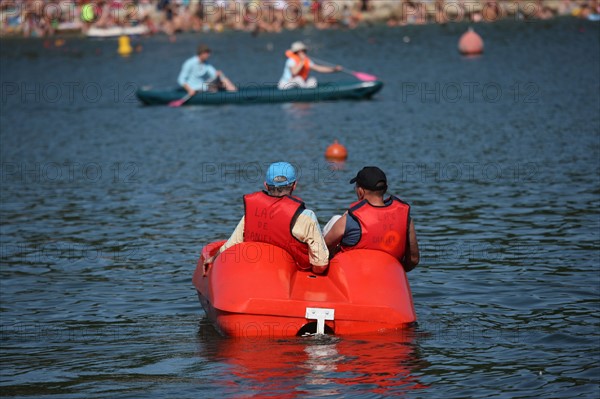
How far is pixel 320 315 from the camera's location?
9773mm

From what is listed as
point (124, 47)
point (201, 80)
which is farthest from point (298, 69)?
point (124, 47)

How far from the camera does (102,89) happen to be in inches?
1574

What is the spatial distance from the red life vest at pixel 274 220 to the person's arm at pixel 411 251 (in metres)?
1.03

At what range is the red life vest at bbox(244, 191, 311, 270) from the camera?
10.2 m

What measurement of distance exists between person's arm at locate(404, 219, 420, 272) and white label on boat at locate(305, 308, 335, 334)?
4.28 feet

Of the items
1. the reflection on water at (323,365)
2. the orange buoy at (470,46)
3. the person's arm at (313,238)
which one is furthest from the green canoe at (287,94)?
the reflection on water at (323,365)

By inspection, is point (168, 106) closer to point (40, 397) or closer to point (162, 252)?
point (162, 252)

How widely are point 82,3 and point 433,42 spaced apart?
78.6 ft

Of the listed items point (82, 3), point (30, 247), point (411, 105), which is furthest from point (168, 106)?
point (82, 3)

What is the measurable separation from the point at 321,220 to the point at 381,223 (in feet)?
18.3

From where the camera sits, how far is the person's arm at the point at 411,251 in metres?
10.6

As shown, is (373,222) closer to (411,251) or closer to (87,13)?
(411,251)

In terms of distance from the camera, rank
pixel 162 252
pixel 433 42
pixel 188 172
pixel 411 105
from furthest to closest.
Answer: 1. pixel 433 42
2. pixel 411 105
3. pixel 188 172
4. pixel 162 252

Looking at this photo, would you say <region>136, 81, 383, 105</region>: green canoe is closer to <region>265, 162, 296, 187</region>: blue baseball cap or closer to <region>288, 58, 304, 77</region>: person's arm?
<region>288, 58, 304, 77</region>: person's arm
